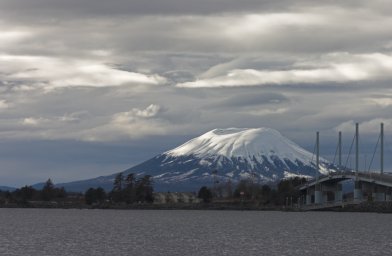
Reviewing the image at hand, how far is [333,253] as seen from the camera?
87875mm

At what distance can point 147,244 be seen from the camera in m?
96.4

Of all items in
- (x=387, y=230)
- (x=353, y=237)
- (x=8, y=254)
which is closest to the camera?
(x=8, y=254)

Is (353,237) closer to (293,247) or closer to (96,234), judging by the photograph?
(293,247)

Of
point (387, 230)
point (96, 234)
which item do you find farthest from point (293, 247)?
point (387, 230)

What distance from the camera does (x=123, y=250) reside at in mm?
88000

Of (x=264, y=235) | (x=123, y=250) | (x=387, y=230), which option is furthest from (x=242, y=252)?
(x=387, y=230)

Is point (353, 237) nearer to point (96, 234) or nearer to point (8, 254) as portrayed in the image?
point (96, 234)

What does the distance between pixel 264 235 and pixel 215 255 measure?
34.3 metres

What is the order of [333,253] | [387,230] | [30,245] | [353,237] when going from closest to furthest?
[333,253]
[30,245]
[353,237]
[387,230]

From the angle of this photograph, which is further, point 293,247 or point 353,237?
point 353,237

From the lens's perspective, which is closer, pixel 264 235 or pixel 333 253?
pixel 333 253

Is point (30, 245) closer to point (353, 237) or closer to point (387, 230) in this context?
point (353, 237)

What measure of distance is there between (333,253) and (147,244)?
763 inches

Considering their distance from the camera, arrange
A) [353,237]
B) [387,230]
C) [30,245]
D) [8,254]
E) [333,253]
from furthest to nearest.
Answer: [387,230] < [353,237] < [30,245] < [333,253] < [8,254]
